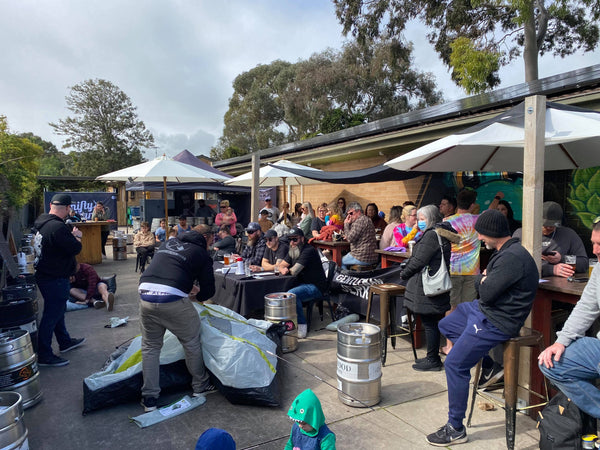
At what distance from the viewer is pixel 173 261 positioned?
3586 mm

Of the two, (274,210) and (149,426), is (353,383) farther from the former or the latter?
(274,210)

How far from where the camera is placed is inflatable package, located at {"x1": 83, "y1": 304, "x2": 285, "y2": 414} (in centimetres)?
357

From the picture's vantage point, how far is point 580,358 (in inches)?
101

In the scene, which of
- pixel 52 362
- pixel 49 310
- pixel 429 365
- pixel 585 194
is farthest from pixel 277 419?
pixel 585 194

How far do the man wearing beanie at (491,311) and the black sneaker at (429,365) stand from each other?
133 cm

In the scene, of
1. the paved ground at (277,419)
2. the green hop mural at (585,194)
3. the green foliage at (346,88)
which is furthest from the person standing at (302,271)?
the green foliage at (346,88)

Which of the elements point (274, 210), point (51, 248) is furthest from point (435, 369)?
point (274, 210)

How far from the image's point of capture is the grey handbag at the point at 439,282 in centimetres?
417

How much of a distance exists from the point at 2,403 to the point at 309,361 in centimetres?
292

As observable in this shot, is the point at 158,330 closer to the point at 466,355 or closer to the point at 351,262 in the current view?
the point at 466,355

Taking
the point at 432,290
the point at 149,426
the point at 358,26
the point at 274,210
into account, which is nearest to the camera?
the point at 149,426

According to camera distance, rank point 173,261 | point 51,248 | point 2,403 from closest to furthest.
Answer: point 2,403 < point 173,261 < point 51,248

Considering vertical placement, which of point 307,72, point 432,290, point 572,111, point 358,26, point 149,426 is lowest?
point 149,426

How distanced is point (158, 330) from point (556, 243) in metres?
4.03
